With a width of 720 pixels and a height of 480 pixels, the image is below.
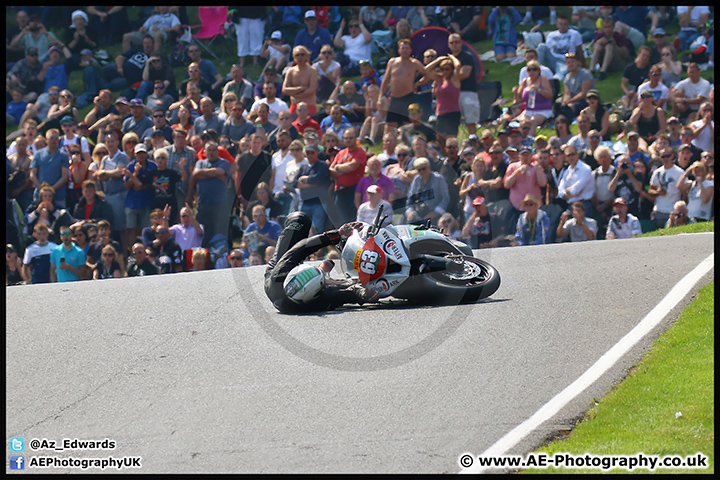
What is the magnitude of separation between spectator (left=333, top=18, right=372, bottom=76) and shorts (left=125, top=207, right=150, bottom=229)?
563cm

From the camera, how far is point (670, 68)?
15.5 meters

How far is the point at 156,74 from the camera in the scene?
1820 cm

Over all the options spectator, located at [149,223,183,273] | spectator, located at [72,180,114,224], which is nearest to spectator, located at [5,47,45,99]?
spectator, located at [72,180,114,224]

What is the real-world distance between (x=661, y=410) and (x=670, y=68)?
35.4 feet

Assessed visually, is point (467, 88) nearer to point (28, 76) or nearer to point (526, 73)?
point (526, 73)

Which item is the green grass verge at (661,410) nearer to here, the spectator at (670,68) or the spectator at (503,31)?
the spectator at (670,68)

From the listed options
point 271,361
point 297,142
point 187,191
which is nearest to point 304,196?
point 297,142

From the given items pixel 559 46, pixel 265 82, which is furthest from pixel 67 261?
pixel 559 46

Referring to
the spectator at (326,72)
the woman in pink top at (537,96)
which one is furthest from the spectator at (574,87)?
the spectator at (326,72)

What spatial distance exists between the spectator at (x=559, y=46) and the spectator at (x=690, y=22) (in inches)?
85.6

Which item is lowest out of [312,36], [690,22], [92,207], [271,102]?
[92,207]

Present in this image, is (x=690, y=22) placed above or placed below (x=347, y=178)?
above

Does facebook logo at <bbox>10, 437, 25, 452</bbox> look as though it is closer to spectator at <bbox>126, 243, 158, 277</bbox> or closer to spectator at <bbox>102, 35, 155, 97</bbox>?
spectator at <bbox>126, 243, 158, 277</bbox>

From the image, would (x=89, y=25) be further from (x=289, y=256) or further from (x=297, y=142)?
(x=289, y=256)
